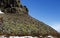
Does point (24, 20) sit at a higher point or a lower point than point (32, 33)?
higher

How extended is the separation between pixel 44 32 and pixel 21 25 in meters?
2.43

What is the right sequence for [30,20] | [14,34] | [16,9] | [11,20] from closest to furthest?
[14,34] < [11,20] < [30,20] < [16,9]

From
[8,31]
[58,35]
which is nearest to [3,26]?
[8,31]

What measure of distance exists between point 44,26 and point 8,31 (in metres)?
5.38

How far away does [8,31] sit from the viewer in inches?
771

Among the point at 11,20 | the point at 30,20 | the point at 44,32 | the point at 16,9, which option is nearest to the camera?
the point at 44,32

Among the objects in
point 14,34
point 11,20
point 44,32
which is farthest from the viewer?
point 11,20

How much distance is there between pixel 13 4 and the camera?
30.7m

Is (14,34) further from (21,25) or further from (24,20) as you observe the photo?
(24,20)

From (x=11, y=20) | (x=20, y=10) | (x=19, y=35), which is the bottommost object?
(x=19, y=35)

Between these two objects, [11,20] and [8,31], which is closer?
[8,31]

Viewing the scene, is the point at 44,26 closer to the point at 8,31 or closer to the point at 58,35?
the point at 58,35

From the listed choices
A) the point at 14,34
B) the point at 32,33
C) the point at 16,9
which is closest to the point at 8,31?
the point at 14,34

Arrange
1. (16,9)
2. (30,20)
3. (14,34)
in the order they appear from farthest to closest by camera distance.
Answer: (16,9)
(30,20)
(14,34)
